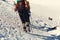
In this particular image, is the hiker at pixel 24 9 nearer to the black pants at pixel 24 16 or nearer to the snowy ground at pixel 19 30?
the black pants at pixel 24 16

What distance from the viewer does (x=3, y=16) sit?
17828 millimetres

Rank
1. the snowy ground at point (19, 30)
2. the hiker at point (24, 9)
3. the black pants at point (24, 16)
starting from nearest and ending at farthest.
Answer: the snowy ground at point (19, 30) < the hiker at point (24, 9) < the black pants at point (24, 16)

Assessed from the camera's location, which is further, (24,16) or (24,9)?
(24,16)

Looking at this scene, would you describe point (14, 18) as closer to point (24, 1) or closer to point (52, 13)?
point (24, 1)

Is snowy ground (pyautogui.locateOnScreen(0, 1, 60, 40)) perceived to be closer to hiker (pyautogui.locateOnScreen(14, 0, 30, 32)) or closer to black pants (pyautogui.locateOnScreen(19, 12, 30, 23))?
hiker (pyautogui.locateOnScreen(14, 0, 30, 32))

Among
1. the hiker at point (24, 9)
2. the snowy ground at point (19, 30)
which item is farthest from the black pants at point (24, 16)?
the snowy ground at point (19, 30)

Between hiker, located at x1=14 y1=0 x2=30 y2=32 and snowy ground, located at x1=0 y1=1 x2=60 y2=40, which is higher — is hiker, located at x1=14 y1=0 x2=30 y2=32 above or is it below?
above

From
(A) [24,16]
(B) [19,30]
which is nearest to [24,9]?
(A) [24,16]

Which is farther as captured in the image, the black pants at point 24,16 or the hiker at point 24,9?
the black pants at point 24,16

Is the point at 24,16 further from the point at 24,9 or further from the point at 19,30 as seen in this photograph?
the point at 19,30

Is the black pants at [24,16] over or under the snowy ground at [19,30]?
over

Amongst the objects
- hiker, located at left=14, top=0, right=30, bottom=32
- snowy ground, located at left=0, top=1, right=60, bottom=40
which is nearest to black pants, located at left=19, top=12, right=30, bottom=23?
hiker, located at left=14, top=0, right=30, bottom=32

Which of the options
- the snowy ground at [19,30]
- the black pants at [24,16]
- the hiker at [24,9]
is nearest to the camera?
the snowy ground at [19,30]

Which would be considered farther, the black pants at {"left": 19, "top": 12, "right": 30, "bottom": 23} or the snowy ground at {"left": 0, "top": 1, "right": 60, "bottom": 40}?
the black pants at {"left": 19, "top": 12, "right": 30, "bottom": 23}
